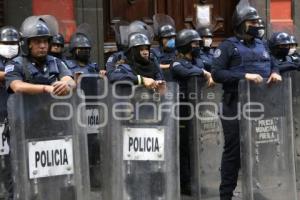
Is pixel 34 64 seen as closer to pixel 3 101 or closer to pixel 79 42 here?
pixel 3 101

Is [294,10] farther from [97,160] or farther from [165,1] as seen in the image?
[97,160]

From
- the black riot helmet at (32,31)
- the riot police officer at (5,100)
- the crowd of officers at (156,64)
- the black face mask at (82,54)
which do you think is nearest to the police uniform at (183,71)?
the crowd of officers at (156,64)

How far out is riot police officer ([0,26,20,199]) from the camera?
5.46m

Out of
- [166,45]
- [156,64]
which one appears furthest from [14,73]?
[166,45]

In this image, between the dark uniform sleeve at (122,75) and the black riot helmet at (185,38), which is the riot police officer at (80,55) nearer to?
the black riot helmet at (185,38)

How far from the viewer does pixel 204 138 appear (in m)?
5.67

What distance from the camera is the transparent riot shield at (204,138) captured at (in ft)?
18.3

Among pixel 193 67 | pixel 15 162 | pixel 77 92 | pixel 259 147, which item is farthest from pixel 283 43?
pixel 15 162

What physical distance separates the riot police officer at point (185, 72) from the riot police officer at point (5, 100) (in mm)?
1648

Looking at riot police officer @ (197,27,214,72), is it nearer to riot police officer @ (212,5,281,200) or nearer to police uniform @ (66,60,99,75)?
police uniform @ (66,60,99,75)

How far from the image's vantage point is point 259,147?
486 centimetres

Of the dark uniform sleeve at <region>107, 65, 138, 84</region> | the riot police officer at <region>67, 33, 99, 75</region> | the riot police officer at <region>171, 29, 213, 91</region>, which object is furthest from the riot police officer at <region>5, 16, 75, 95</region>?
the riot police officer at <region>67, 33, 99, 75</region>

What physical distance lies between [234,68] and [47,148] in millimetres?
1815

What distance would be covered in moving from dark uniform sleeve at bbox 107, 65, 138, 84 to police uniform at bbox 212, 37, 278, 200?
708mm
